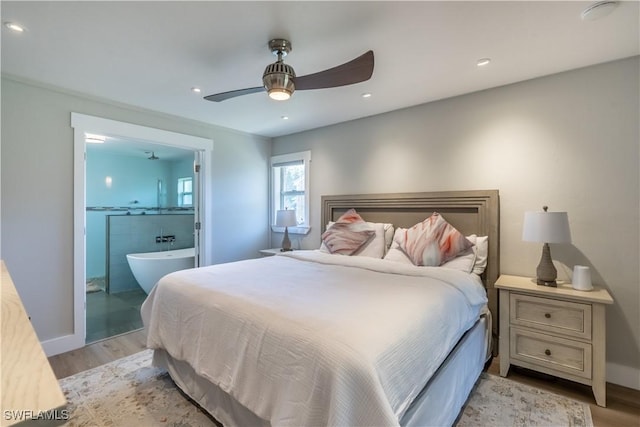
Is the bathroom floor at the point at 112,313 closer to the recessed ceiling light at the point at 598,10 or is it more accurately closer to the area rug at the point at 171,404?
the area rug at the point at 171,404

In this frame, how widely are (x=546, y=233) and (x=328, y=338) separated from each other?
1.96m

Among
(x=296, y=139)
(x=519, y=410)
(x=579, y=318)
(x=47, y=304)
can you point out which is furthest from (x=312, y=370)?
(x=296, y=139)

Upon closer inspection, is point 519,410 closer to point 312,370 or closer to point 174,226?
point 312,370

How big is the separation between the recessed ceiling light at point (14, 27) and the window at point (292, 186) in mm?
2965

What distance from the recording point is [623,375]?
88.0 inches

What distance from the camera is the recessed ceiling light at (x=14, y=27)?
5.88 ft

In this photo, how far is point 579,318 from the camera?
6.84ft

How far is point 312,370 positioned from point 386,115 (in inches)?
119

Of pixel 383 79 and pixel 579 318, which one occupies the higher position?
pixel 383 79

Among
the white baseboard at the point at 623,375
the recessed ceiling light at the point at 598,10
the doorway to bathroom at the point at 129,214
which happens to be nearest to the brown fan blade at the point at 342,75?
the recessed ceiling light at the point at 598,10

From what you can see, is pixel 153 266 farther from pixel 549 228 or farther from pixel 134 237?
pixel 549 228

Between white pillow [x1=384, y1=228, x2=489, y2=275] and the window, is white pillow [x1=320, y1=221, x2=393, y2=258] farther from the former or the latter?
the window

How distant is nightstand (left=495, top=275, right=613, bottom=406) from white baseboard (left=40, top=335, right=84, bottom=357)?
385 centimetres

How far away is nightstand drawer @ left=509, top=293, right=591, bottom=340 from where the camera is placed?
81.6 inches
